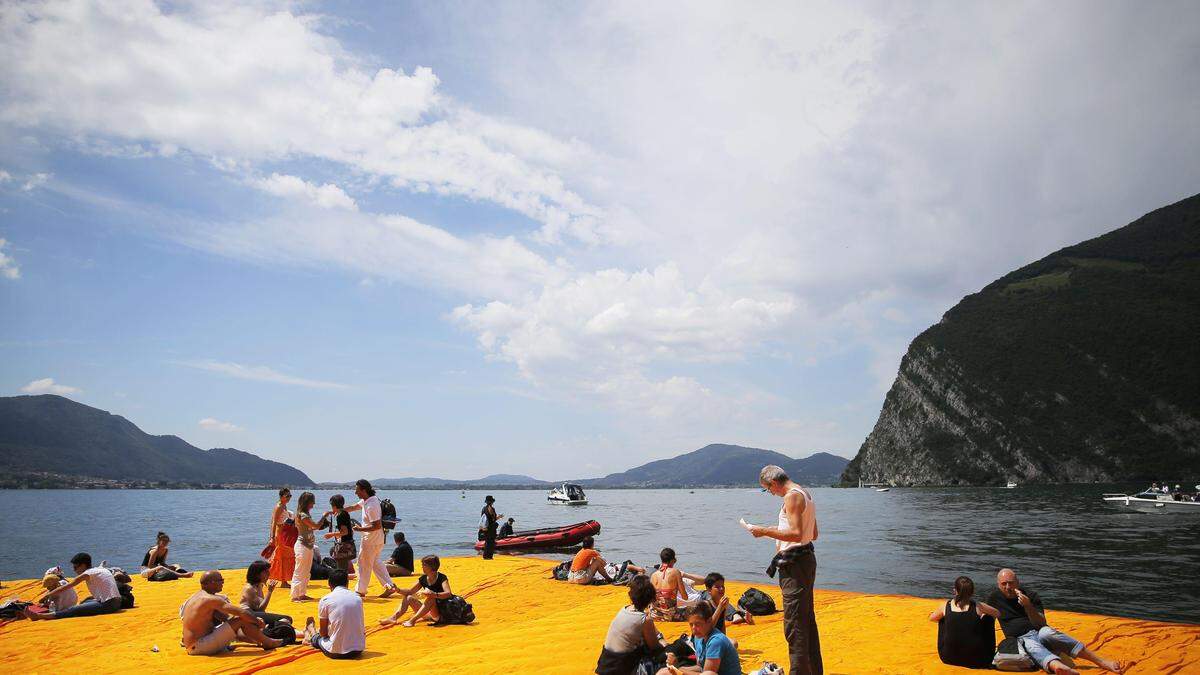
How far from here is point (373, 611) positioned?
13336 mm

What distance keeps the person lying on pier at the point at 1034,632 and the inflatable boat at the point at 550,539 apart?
23.1 metres

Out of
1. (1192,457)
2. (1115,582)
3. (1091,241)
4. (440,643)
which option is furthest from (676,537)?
(1091,241)

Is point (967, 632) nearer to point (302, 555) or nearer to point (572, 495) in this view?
point (302, 555)

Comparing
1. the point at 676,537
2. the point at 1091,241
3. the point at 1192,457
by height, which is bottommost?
the point at 676,537

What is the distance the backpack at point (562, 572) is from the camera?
1748 cm

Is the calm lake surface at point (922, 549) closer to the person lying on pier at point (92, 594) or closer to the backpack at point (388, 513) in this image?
the backpack at point (388, 513)

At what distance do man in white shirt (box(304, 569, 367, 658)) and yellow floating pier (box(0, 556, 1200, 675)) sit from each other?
0.20 metres

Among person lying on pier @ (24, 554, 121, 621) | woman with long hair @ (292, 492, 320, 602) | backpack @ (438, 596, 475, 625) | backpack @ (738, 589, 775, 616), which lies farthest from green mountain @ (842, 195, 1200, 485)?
person lying on pier @ (24, 554, 121, 621)

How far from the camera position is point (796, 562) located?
23.5 feet

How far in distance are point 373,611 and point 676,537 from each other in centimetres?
3375

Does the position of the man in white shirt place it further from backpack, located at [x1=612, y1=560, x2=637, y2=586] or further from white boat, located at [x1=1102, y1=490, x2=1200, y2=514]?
white boat, located at [x1=1102, y1=490, x2=1200, y2=514]

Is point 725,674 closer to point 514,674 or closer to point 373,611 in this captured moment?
point 514,674

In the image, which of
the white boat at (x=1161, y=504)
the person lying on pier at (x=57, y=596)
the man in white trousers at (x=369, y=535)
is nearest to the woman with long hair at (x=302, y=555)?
the man in white trousers at (x=369, y=535)

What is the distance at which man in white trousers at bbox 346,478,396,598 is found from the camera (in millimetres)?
13211
